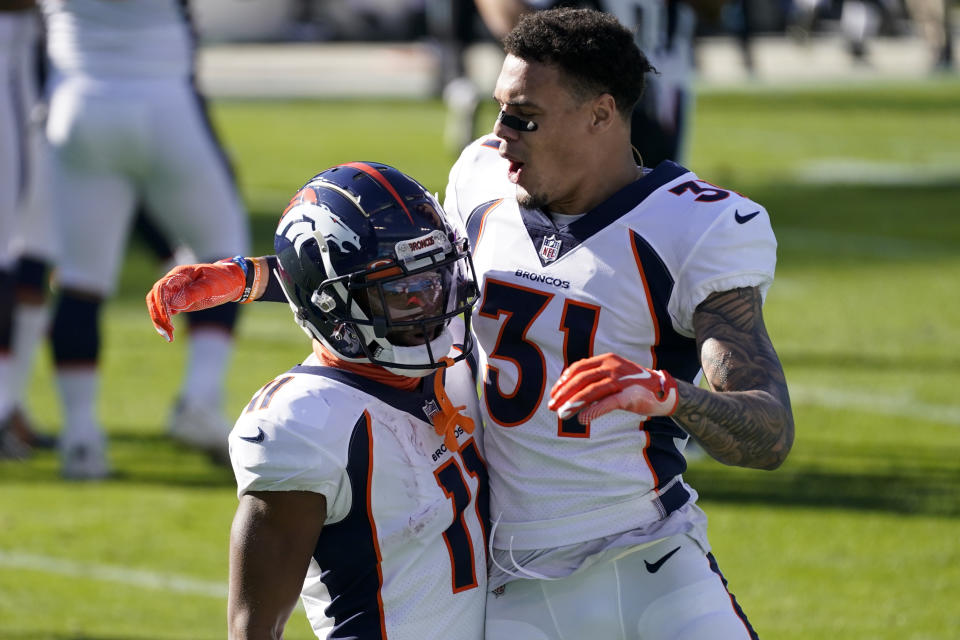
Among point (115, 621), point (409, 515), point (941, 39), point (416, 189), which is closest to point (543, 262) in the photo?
point (416, 189)

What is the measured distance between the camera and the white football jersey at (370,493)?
266cm

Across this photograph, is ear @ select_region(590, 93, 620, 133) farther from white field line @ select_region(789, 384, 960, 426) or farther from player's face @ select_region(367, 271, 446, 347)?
white field line @ select_region(789, 384, 960, 426)

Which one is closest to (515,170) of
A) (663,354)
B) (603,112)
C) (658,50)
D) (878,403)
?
(603,112)

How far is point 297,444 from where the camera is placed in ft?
8.68

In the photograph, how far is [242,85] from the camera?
25.5 meters

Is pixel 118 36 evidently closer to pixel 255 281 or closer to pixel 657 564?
pixel 255 281

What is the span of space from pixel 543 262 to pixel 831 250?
889 cm

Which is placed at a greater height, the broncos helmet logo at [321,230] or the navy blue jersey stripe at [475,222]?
the broncos helmet logo at [321,230]

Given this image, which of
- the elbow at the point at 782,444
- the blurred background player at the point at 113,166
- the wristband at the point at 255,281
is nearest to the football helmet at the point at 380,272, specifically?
the wristband at the point at 255,281

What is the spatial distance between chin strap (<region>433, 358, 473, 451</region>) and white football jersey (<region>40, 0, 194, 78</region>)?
11.7ft

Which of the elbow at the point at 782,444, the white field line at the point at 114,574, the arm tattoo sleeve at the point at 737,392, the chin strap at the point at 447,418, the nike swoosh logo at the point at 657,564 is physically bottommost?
the white field line at the point at 114,574

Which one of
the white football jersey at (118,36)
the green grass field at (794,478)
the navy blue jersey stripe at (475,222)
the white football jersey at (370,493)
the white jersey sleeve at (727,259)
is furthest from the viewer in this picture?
the white football jersey at (118,36)

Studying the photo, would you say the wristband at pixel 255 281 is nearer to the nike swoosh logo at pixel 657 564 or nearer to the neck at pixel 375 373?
the neck at pixel 375 373

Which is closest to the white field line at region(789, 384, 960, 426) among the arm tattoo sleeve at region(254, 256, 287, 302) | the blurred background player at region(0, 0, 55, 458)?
the blurred background player at region(0, 0, 55, 458)
